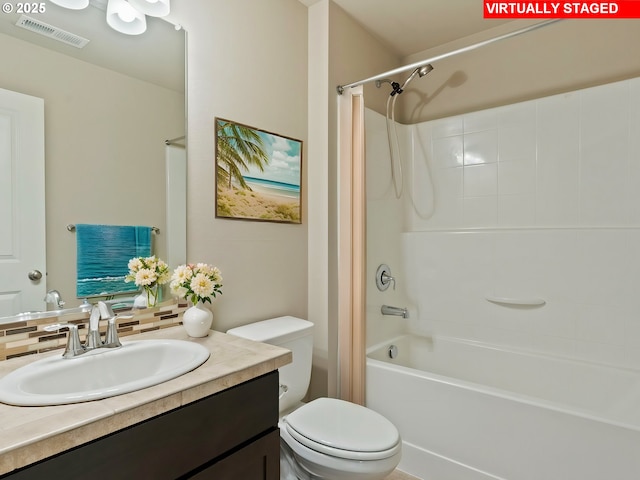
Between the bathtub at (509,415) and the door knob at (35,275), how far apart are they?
5.19 ft

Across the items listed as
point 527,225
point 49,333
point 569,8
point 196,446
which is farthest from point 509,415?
point 569,8

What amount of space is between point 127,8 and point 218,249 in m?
1.00

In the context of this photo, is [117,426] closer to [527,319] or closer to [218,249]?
[218,249]

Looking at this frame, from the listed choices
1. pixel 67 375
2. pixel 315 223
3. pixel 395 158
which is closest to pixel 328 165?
pixel 315 223

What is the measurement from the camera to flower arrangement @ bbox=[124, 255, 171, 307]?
1.43 meters

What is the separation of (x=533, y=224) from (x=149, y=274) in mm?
2115

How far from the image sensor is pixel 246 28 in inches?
72.7

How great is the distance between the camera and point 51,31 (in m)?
1.24

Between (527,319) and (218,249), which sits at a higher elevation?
(218,249)

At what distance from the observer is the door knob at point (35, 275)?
1.18m

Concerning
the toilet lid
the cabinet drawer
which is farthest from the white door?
the toilet lid

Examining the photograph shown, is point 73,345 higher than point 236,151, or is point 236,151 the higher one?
point 236,151

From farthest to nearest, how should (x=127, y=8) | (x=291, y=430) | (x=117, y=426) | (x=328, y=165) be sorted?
(x=328, y=165) < (x=291, y=430) < (x=127, y=8) < (x=117, y=426)

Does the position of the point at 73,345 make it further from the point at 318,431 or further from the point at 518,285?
the point at 518,285
